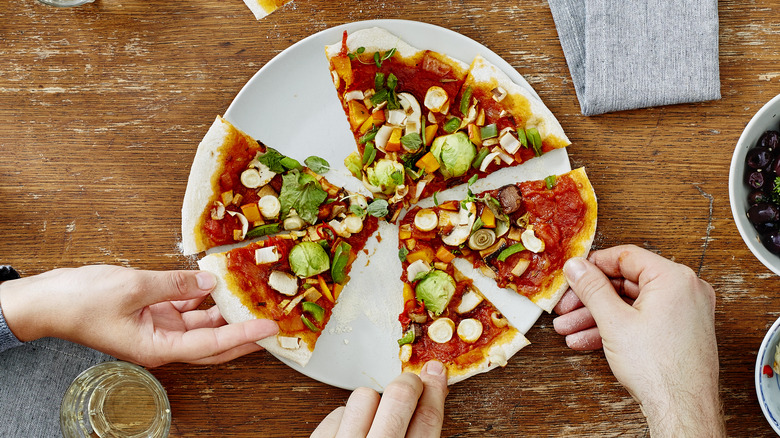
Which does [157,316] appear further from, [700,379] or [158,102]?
[700,379]

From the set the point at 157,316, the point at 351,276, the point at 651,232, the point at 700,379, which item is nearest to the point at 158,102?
the point at 157,316

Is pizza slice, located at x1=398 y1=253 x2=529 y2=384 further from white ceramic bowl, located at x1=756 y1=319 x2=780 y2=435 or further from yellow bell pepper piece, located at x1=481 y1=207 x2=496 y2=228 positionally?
white ceramic bowl, located at x1=756 y1=319 x2=780 y2=435

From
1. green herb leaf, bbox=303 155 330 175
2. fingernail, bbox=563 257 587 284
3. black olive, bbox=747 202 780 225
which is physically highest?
green herb leaf, bbox=303 155 330 175

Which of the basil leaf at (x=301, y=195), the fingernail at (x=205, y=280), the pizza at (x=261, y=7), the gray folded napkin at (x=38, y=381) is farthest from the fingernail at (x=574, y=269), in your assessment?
the gray folded napkin at (x=38, y=381)

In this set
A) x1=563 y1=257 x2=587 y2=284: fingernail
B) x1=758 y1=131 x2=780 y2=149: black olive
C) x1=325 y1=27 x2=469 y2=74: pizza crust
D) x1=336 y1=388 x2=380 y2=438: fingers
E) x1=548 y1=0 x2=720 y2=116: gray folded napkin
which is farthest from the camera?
x1=548 y1=0 x2=720 y2=116: gray folded napkin

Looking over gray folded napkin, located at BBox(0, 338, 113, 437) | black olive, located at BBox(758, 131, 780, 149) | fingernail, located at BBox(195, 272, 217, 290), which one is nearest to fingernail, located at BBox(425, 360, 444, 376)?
fingernail, located at BBox(195, 272, 217, 290)

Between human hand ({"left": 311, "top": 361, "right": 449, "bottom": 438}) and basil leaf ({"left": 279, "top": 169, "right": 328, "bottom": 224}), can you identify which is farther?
basil leaf ({"left": 279, "top": 169, "right": 328, "bottom": 224})

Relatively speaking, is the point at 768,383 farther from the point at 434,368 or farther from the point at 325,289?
the point at 325,289
